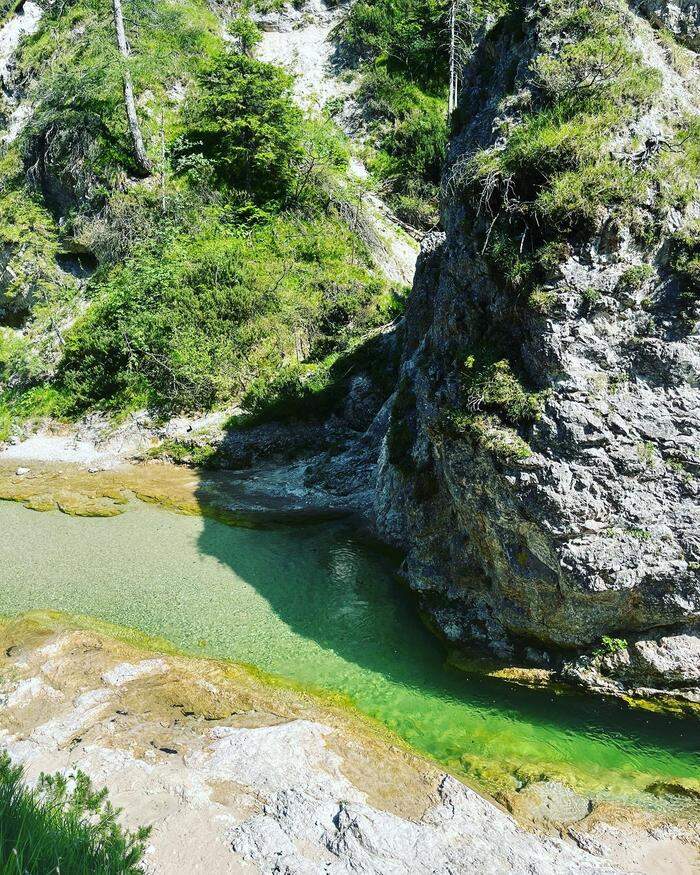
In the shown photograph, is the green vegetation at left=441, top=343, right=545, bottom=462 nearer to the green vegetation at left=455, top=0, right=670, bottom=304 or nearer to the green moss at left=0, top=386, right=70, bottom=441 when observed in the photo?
the green vegetation at left=455, top=0, right=670, bottom=304

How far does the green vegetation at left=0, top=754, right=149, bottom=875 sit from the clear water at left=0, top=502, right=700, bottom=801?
4.53 metres

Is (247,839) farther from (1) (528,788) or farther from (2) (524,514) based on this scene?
(2) (524,514)

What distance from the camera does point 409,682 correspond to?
28.6 ft

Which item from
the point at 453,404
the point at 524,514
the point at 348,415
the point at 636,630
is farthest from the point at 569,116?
the point at 348,415

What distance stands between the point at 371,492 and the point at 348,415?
4.25 meters

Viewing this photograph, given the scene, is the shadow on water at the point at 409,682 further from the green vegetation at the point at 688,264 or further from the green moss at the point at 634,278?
the green moss at the point at 634,278

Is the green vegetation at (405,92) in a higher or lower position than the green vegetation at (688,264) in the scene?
higher

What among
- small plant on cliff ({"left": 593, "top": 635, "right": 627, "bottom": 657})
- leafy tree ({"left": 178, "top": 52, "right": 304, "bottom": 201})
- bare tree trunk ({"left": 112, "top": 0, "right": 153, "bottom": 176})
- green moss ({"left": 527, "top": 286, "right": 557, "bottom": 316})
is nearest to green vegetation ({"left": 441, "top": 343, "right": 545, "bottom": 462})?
green moss ({"left": 527, "top": 286, "right": 557, "bottom": 316})

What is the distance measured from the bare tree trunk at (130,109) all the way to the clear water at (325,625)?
683 inches

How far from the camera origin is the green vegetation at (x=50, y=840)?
3.36m

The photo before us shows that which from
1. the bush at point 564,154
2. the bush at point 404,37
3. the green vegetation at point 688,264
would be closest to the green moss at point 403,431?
the bush at point 564,154

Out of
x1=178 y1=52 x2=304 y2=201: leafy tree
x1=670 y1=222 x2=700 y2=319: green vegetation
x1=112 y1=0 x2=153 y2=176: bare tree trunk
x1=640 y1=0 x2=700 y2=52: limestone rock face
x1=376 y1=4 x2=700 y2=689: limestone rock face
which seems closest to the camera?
x1=670 y1=222 x2=700 y2=319: green vegetation

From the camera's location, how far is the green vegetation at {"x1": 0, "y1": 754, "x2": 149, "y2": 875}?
11.0ft

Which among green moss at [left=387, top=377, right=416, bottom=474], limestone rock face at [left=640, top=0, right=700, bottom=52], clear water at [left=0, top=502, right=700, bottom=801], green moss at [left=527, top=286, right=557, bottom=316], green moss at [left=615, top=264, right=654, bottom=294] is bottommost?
clear water at [left=0, top=502, right=700, bottom=801]
